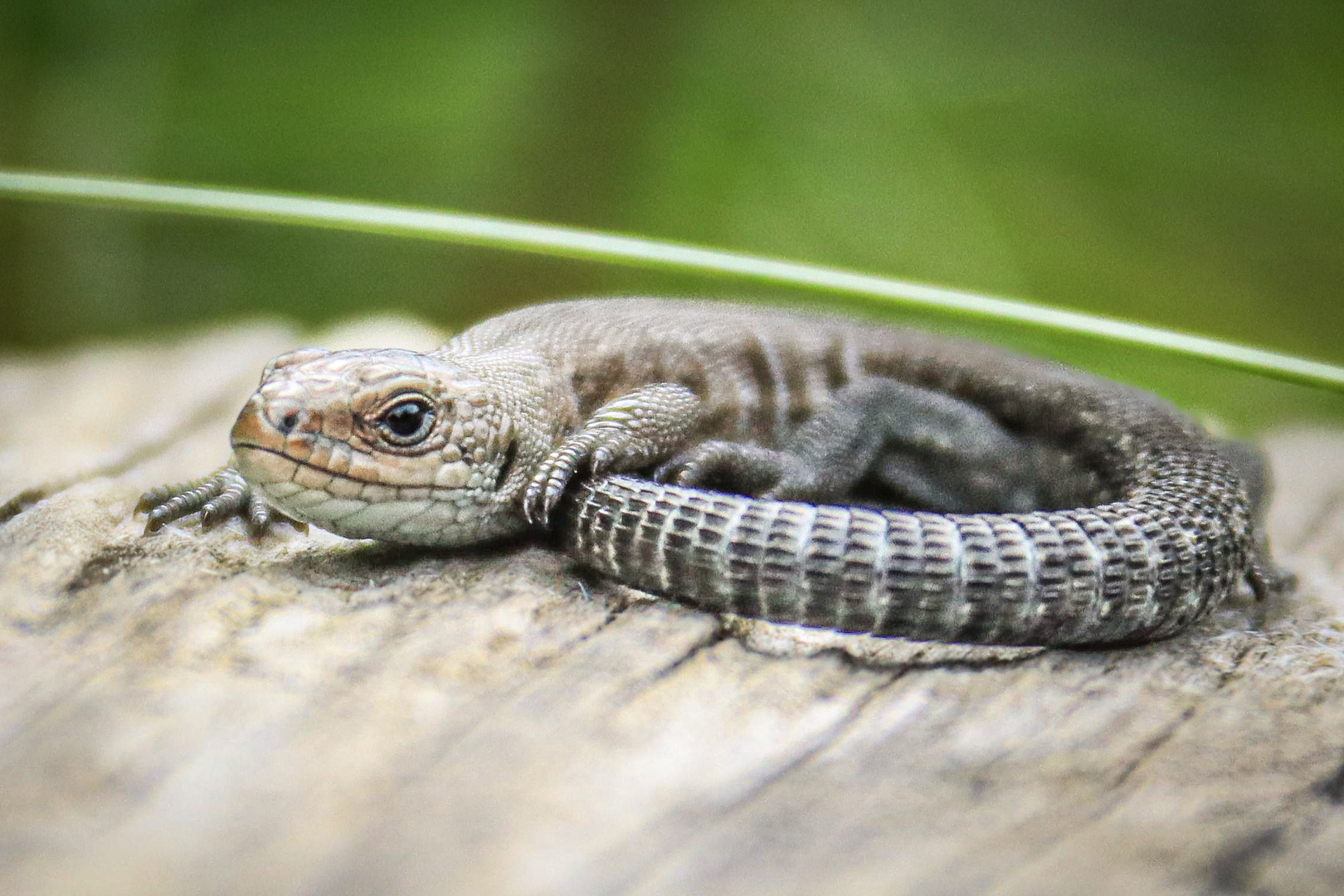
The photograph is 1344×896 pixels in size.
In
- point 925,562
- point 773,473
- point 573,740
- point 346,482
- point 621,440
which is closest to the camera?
point 573,740

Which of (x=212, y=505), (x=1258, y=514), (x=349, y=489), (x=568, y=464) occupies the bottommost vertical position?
(x=212, y=505)

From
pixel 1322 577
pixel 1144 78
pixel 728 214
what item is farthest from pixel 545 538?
pixel 1144 78

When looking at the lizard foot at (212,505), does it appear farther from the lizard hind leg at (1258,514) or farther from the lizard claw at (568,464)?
the lizard hind leg at (1258,514)

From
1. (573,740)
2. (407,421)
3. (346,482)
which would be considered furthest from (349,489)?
(573,740)

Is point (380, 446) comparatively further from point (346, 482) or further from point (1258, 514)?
point (1258, 514)

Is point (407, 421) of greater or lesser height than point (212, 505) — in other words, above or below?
above

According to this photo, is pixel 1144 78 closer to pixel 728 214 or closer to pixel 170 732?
pixel 728 214
